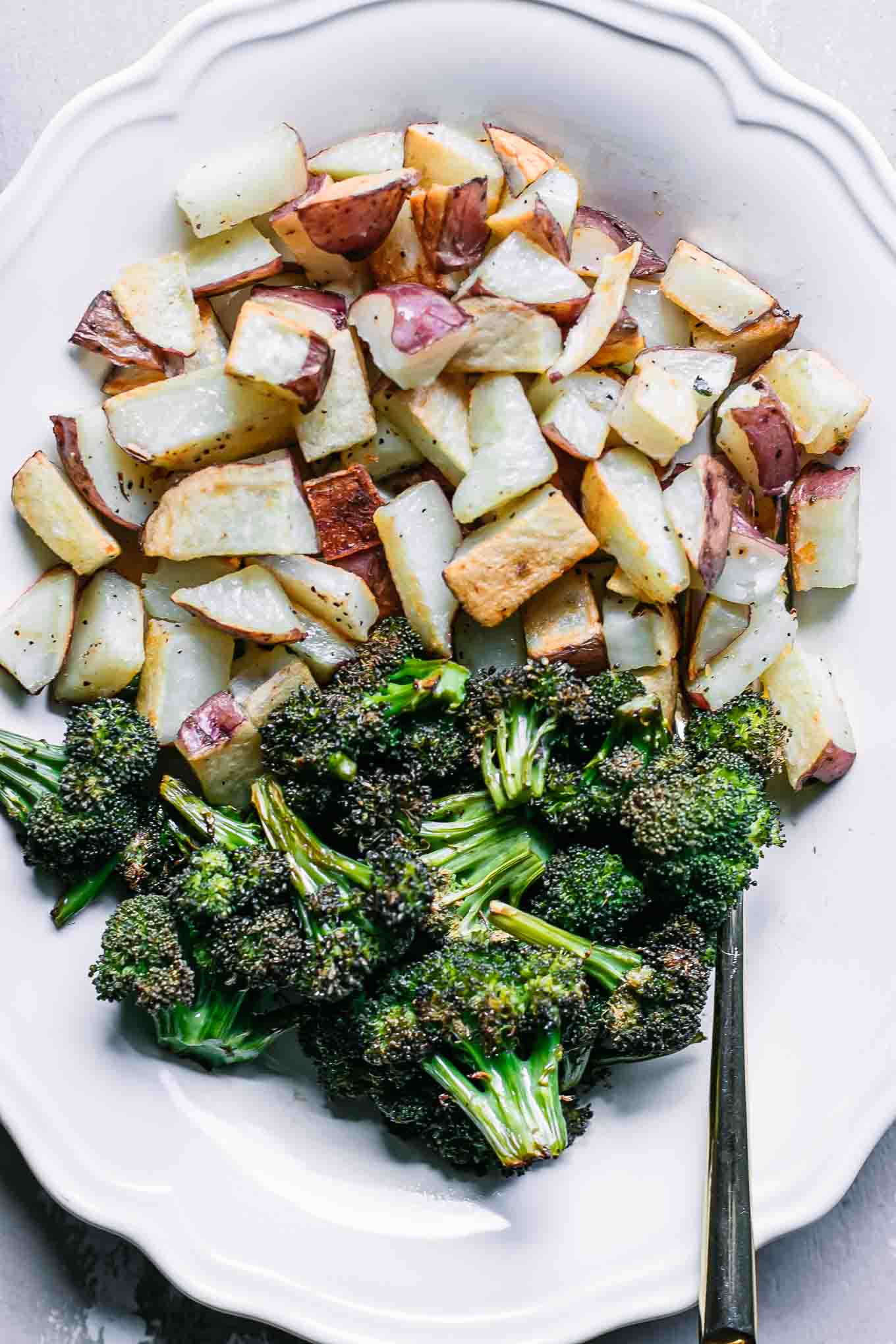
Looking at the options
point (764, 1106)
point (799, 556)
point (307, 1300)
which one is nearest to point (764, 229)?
point (799, 556)

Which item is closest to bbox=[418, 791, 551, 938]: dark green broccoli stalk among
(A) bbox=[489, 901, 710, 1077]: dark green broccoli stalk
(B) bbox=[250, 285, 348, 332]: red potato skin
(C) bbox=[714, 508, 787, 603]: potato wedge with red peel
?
(A) bbox=[489, 901, 710, 1077]: dark green broccoli stalk

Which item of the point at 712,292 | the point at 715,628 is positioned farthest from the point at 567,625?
the point at 712,292

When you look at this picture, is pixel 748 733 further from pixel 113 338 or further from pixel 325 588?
pixel 113 338

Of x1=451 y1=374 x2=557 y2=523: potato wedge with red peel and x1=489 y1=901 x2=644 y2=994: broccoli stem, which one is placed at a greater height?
x1=451 y1=374 x2=557 y2=523: potato wedge with red peel

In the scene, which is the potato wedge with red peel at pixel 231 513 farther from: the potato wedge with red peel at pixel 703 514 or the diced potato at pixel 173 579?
the potato wedge with red peel at pixel 703 514

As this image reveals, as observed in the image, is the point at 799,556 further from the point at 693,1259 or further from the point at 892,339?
the point at 693,1259

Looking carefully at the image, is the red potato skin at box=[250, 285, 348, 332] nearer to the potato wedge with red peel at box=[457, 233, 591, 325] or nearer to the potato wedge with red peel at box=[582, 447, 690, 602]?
the potato wedge with red peel at box=[457, 233, 591, 325]
